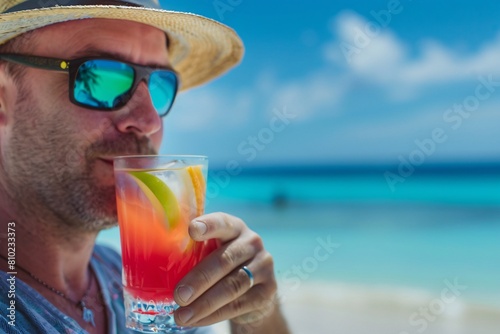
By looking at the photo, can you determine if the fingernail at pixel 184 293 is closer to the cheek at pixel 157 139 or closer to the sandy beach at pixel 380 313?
the cheek at pixel 157 139

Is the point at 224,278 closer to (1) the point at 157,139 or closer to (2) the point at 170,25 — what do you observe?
(1) the point at 157,139

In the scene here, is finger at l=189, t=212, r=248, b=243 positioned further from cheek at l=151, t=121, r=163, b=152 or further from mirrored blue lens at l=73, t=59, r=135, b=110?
mirrored blue lens at l=73, t=59, r=135, b=110

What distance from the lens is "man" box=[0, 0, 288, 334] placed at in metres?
1.62

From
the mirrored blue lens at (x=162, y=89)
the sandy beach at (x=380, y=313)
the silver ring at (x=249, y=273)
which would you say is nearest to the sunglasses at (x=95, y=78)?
the mirrored blue lens at (x=162, y=89)

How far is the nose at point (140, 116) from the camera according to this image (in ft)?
5.62

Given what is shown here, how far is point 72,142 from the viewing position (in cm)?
165

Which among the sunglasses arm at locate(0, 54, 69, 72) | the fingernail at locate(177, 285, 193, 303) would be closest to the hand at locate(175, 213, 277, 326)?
the fingernail at locate(177, 285, 193, 303)

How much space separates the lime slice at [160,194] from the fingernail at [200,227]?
0.05m

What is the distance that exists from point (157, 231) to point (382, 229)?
40.2 ft

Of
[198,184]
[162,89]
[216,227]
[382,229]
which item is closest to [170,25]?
[162,89]

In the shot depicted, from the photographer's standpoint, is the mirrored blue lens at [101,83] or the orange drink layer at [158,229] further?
the mirrored blue lens at [101,83]

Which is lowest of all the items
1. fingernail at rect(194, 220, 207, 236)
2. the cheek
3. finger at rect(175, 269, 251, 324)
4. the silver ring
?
finger at rect(175, 269, 251, 324)

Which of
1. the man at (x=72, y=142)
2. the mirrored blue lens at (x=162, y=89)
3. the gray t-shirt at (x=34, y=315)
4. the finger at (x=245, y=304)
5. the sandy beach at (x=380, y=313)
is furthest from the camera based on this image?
the sandy beach at (x=380, y=313)

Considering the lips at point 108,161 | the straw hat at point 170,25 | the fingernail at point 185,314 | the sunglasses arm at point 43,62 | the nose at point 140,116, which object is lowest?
the fingernail at point 185,314
